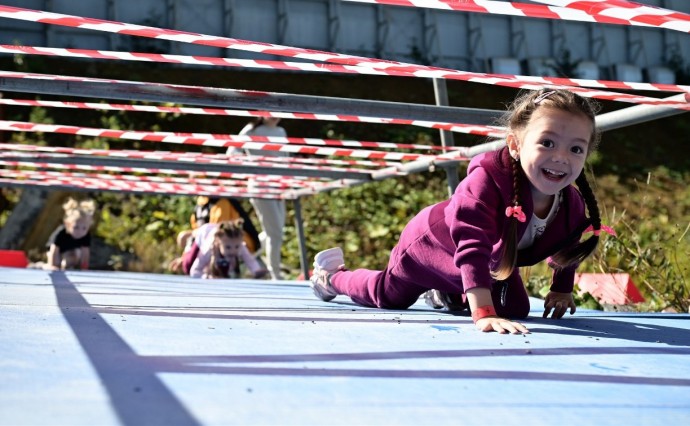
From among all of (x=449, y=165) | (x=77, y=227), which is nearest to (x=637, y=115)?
(x=449, y=165)

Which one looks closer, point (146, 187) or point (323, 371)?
point (323, 371)

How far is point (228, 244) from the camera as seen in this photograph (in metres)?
7.48

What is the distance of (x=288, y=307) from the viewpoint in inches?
141

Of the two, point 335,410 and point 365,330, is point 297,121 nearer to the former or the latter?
point 365,330

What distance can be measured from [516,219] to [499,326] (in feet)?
1.20

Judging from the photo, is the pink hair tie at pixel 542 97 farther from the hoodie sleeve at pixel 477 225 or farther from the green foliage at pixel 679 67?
the green foliage at pixel 679 67

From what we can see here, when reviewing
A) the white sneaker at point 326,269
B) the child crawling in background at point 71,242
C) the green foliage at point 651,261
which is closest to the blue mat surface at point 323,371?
the white sneaker at point 326,269

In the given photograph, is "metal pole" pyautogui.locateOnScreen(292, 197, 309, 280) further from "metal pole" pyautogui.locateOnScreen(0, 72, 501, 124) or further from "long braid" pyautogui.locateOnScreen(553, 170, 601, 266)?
"long braid" pyautogui.locateOnScreen(553, 170, 601, 266)

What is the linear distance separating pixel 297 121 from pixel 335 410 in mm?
12588

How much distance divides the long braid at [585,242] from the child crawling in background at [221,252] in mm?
4509

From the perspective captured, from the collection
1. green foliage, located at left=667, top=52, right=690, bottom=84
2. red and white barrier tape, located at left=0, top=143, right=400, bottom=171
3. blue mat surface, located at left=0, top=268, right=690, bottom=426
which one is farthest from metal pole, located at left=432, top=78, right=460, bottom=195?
green foliage, located at left=667, top=52, right=690, bottom=84

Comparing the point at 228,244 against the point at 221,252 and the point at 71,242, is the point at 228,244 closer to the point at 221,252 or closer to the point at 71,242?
the point at 221,252

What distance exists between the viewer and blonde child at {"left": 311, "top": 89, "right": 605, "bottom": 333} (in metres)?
2.76

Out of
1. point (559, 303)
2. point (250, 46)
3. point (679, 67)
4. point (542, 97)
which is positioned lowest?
point (559, 303)
